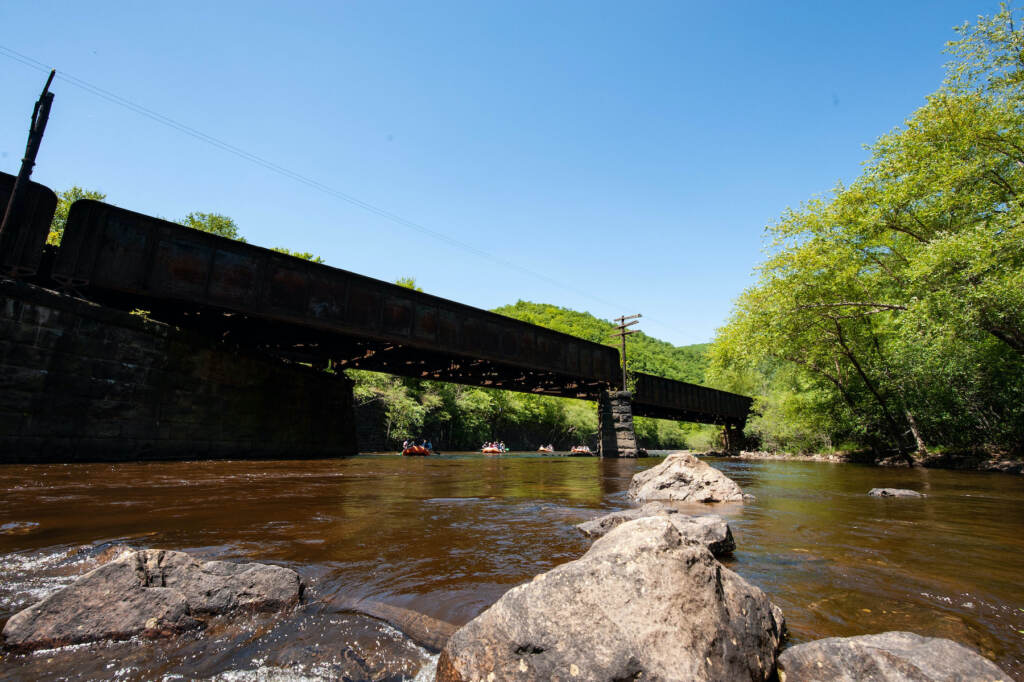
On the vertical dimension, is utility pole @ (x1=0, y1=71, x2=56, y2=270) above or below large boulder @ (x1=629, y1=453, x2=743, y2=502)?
above

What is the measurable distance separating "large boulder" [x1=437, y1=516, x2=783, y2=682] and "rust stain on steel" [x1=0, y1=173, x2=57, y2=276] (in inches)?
616

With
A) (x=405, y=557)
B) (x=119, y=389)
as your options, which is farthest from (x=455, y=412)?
(x=405, y=557)

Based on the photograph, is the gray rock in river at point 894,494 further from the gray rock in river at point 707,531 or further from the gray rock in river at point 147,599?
the gray rock in river at point 147,599

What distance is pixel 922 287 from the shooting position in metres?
14.9

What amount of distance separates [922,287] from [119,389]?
24.4 m

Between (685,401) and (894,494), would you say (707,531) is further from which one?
(685,401)

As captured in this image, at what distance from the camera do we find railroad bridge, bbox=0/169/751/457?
1223 centimetres

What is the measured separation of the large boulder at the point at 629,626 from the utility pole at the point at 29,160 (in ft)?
52.0

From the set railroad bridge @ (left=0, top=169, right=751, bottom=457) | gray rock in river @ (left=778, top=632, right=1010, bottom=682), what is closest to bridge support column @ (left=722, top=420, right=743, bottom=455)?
railroad bridge @ (left=0, top=169, right=751, bottom=457)

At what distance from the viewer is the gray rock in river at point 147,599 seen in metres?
2.14

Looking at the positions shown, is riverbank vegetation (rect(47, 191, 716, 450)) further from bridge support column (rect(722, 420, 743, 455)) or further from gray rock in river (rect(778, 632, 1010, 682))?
gray rock in river (rect(778, 632, 1010, 682))

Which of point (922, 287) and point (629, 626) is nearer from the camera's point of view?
point (629, 626)

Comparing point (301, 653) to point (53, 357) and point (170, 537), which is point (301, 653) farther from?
point (53, 357)

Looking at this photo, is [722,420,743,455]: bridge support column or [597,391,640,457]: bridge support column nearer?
[597,391,640,457]: bridge support column
